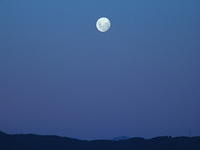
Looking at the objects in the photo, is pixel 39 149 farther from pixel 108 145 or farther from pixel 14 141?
pixel 108 145

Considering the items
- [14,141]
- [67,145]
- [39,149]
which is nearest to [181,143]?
[67,145]

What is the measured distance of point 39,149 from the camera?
48.1 m

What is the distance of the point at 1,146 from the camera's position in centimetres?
4691

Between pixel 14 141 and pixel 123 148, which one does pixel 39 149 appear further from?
pixel 123 148

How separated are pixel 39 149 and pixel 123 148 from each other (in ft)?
35.1

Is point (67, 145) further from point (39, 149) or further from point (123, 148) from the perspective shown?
point (123, 148)

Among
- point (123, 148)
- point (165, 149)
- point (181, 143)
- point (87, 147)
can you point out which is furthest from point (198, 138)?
point (87, 147)

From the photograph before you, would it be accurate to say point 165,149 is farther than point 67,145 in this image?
No

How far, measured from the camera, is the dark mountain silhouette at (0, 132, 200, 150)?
4784 cm

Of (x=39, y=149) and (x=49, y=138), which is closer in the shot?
(x=39, y=149)

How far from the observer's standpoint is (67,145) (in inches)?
1989

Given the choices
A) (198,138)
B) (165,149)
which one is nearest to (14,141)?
(165,149)

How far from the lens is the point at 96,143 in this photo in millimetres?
50438

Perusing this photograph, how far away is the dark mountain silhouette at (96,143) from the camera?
4784cm
